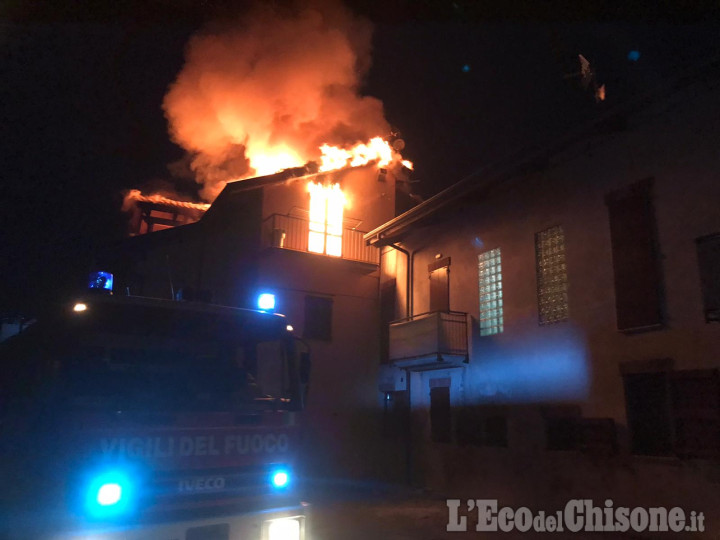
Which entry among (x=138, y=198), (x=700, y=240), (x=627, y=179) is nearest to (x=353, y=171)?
(x=627, y=179)

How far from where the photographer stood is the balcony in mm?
12734

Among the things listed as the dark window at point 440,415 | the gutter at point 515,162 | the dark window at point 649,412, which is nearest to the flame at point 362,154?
the gutter at point 515,162

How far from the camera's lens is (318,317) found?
16453 mm

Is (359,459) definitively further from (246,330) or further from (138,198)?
(138,198)

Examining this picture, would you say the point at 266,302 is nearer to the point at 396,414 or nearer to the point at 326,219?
the point at 396,414

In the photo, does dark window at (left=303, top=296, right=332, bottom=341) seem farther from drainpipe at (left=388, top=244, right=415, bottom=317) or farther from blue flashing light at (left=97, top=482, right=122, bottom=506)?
blue flashing light at (left=97, top=482, right=122, bottom=506)

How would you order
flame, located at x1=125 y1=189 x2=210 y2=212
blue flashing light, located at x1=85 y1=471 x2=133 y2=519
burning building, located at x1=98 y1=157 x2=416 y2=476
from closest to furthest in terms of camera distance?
blue flashing light, located at x1=85 y1=471 x2=133 y2=519
burning building, located at x1=98 y1=157 x2=416 y2=476
flame, located at x1=125 y1=189 x2=210 y2=212

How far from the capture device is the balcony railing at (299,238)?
15840 millimetres

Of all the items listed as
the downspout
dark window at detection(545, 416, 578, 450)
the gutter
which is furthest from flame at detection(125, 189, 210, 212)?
dark window at detection(545, 416, 578, 450)

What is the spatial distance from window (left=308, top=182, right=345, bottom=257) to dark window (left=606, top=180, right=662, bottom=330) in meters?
9.10

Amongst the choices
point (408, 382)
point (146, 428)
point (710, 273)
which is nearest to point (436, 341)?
point (408, 382)

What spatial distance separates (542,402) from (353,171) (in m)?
9.96

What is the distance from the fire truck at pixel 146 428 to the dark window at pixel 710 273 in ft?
20.8

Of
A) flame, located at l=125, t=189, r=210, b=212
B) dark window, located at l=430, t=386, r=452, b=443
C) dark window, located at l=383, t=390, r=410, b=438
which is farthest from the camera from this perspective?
flame, located at l=125, t=189, r=210, b=212
